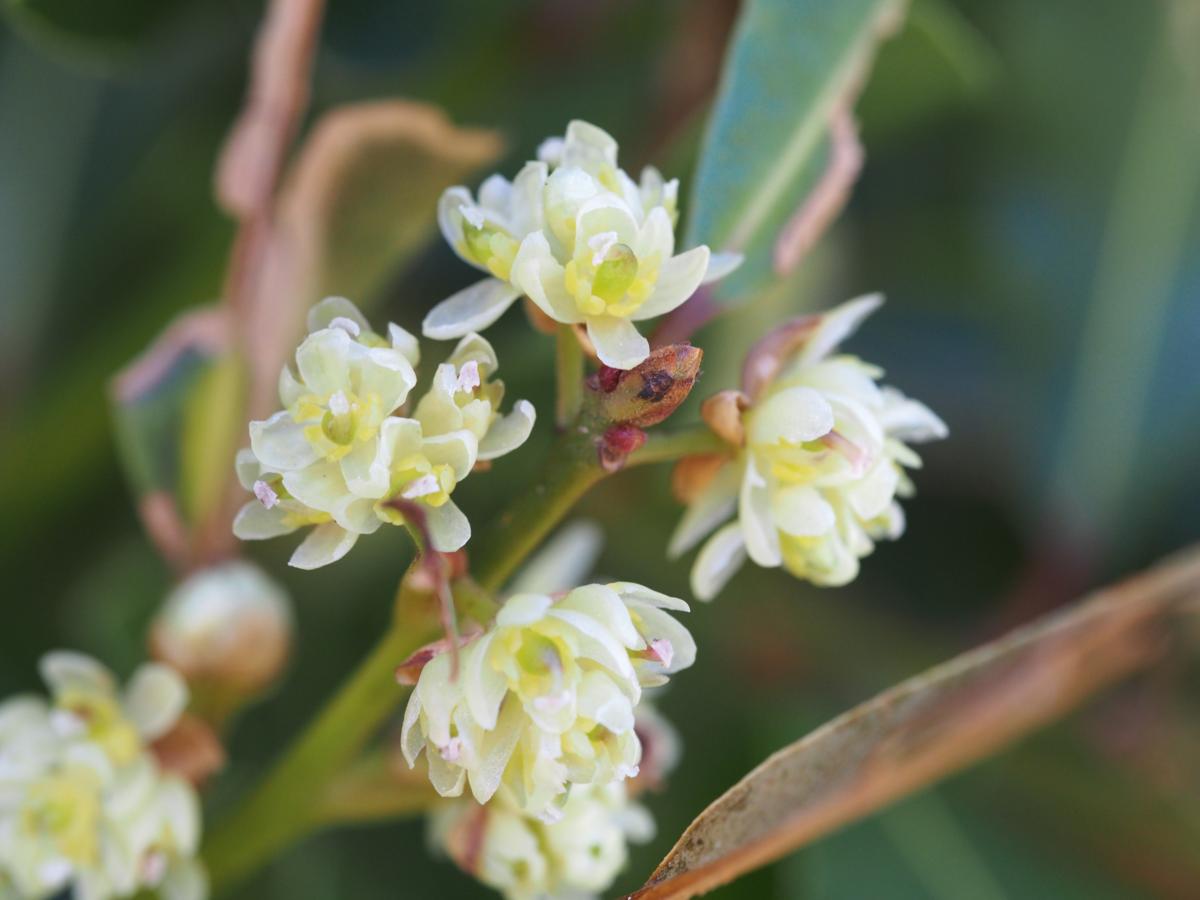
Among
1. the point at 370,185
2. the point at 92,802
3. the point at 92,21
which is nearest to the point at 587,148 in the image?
the point at 370,185

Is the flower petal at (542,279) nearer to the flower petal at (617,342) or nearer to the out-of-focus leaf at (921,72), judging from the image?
the flower petal at (617,342)

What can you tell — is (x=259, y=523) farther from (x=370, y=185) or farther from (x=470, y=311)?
(x=370, y=185)

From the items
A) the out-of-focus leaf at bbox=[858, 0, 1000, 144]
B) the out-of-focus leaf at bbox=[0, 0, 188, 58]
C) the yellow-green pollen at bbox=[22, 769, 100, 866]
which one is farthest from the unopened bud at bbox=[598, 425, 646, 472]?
the out-of-focus leaf at bbox=[0, 0, 188, 58]

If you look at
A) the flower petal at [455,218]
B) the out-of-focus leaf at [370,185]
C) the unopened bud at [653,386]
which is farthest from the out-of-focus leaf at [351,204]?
the unopened bud at [653,386]

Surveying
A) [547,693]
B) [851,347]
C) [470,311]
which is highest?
[470,311]

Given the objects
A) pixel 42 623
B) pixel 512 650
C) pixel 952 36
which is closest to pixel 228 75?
pixel 42 623

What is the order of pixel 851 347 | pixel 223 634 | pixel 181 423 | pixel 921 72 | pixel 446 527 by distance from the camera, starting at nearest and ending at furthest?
1. pixel 446 527
2. pixel 223 634
3. pixel 181 423
4. pixel 921 72
5. pixel 851 347

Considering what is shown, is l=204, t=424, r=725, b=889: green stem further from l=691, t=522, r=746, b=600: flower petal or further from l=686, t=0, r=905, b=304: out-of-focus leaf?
l=686, t=0, r=905, b=304: out-of-focus leaf
